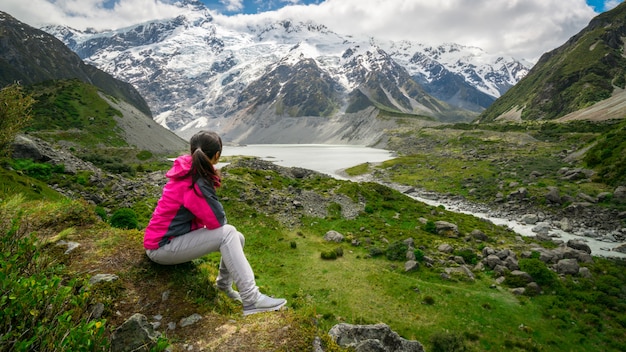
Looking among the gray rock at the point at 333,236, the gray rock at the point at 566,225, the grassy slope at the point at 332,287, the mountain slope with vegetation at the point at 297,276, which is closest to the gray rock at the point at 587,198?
the gray rock at the point at 566,225

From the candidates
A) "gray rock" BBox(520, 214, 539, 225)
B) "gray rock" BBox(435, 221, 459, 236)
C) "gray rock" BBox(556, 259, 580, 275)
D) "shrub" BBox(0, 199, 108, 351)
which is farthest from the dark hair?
"gray rock" BBox(520, 214, 539, 225)

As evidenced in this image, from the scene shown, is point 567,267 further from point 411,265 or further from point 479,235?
point 411,265

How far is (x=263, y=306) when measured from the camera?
712cm

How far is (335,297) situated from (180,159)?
14.8 metres

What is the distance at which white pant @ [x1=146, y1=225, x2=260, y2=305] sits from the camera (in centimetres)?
710

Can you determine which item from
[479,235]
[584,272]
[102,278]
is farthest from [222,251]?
[479,235]

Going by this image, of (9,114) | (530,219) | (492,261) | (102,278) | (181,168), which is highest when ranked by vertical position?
(9,114)

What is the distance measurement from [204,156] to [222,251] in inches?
88.2

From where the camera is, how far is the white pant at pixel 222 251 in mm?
7102

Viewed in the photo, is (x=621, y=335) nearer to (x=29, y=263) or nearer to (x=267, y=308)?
(x=267, y=308)

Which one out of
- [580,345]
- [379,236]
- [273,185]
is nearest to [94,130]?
[273,185]

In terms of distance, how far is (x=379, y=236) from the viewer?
30.1 metres

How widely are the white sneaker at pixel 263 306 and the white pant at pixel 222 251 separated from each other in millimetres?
105

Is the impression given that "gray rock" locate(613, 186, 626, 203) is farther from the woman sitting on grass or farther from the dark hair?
the dark hair
